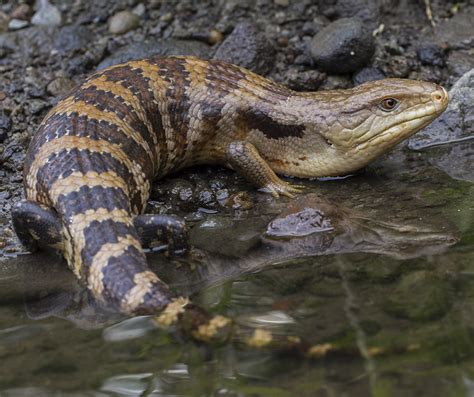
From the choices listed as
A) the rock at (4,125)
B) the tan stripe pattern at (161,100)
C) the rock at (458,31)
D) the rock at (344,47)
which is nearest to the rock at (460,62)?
the rock at (458,31)

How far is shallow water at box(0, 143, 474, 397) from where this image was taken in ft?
13.7

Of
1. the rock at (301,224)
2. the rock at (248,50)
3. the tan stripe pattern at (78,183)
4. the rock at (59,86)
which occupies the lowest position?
the rock at (301,224)

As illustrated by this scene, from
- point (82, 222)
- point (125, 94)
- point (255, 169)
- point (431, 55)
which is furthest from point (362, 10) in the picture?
point (82, 222)

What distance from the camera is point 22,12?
28.8 feet

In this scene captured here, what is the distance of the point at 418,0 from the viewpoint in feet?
28.9

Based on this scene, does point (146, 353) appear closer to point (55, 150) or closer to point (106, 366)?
point (106, 366)

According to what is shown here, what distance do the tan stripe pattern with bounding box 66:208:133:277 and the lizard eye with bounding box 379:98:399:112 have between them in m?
2.32

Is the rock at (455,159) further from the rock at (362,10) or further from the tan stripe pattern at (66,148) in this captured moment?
the tan stripe pattern at (66,148)

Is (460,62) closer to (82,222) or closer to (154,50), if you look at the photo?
(154,50)

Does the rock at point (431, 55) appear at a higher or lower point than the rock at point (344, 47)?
lower

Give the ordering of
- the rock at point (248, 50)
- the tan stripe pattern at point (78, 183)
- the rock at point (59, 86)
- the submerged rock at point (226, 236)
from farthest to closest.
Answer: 1. the rock at point (248, 50)
2. the rock at point (59, 86)
3. the submerged rock at point (226, 236)
4. the tan stripe pattern at point (78, 183)

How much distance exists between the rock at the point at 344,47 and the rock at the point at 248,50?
0.47 metres

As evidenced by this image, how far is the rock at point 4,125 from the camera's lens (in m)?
7.34

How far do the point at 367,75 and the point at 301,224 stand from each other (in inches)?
105
